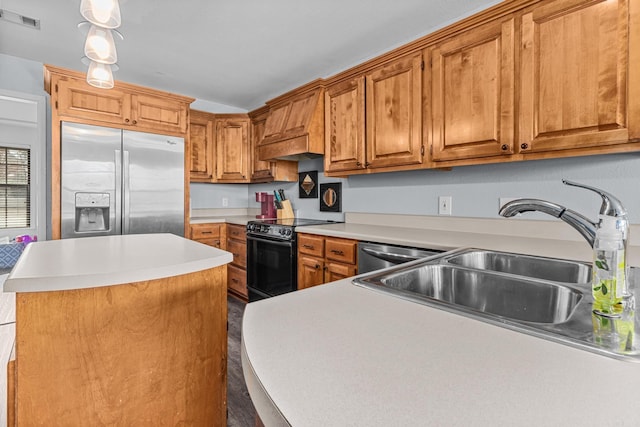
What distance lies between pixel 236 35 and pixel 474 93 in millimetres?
1783

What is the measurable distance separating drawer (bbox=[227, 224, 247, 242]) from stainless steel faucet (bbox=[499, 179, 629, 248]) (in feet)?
9.21

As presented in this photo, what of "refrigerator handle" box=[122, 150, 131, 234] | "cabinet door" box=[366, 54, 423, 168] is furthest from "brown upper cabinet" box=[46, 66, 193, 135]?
"cabinet door" box=[366, 54, 423, 168]

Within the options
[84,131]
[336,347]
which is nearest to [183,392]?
[336,347]

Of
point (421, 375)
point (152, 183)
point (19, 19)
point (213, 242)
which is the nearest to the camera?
point (421, 375)

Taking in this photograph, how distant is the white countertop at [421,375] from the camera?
348 millimetres

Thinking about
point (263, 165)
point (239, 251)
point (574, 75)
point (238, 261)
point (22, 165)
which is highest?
point (574, 75)

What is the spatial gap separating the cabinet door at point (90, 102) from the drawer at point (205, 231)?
123 cm

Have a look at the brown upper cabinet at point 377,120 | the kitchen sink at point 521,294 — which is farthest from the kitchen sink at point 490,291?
the brown upper cabinet at point 377,120

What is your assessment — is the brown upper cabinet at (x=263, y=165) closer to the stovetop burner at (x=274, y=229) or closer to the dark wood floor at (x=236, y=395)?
the stovetop burner at (x=274, y=229)

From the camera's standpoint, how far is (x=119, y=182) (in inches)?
114

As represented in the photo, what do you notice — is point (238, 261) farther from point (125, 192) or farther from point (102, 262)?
point (102, 262)

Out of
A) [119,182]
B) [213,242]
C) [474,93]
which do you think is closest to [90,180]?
[119,182]

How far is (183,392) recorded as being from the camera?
1.17 meters

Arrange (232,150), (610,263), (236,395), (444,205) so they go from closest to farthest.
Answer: (610,263)
(236,395)
(444,205)
(232,150)
